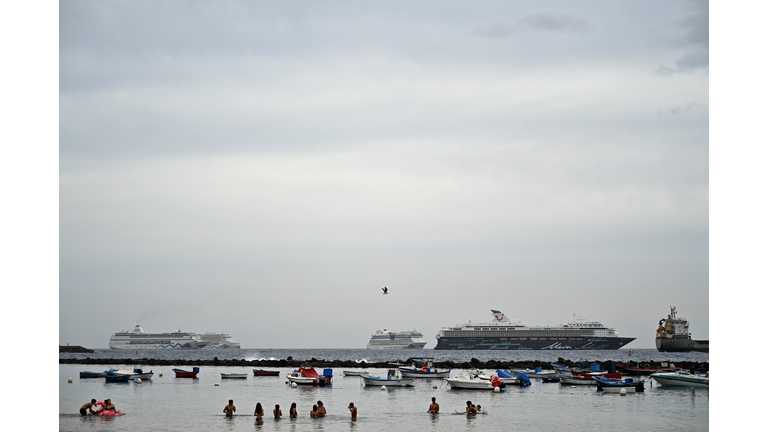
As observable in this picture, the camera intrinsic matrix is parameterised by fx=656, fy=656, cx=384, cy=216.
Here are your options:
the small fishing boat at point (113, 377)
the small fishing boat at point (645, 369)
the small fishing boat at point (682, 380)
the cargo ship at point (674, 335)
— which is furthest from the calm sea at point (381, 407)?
the cargo ship at point (674, 335)

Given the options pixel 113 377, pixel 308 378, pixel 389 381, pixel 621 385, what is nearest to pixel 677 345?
pixel 621 385

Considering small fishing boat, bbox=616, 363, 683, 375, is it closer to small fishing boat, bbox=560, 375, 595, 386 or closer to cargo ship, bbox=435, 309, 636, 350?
small fishing boat, bbox=560, 375, 595, 386

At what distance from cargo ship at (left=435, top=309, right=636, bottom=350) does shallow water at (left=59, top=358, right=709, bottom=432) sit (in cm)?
7421

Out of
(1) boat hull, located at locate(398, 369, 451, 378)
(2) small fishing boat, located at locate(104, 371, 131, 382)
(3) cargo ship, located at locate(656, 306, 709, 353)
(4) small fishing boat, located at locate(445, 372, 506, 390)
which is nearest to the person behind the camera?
(4) small fishing boat, located at locate(445, 372, 506, 390)

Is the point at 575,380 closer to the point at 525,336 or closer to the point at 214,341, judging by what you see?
the point at 525,336

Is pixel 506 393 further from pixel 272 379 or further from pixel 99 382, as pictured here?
Result: pixel 99 382

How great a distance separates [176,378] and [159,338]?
10746cm

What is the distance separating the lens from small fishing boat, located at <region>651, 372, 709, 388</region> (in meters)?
33.4

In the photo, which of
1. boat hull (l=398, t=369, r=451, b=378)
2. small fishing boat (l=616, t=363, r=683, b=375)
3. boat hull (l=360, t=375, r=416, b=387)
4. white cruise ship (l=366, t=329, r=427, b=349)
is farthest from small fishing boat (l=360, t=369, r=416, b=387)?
white cruise ship (l=366, t=329, r=427, b=349)

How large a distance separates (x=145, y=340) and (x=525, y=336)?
83.3m

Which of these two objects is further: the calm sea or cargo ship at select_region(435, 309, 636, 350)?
cargo ship at select_region(435, 309, 636, 350)

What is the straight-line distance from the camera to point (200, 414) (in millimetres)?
24250

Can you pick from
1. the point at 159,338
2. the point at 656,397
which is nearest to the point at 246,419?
the point at 656,397

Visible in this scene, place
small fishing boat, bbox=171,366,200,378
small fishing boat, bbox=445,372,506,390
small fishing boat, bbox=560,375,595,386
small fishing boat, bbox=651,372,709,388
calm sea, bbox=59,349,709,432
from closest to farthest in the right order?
calm sea, bbox=59,349,709,432 → small fishing boat, bbox=651,372,709,388 → small fishing boat, bbox=445,372,506,390 → small fishing boat, bbox=560,375,595,386 → small fishing boat, bbox=171,366,200,378
